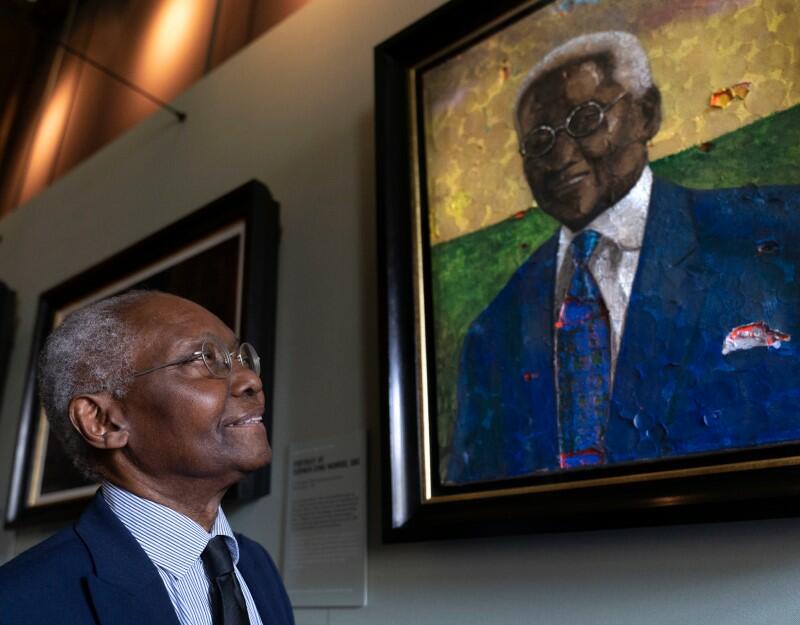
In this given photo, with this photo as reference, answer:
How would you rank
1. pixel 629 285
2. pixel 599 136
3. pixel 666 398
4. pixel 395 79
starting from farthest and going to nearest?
1. pixel 395 79
2. pixel 599 136
3. pixel 629 285
4. pixel 666 398

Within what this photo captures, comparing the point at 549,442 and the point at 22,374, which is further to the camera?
the point at 22,374

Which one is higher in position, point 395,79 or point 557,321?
point 395,79

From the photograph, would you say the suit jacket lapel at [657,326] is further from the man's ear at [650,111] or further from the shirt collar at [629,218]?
the man's ear at [650,111]

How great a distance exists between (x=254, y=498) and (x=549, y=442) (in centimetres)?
133

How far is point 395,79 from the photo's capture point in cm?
293

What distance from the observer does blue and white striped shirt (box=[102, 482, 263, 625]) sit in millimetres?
1748

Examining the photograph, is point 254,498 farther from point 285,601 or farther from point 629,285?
point 629,285

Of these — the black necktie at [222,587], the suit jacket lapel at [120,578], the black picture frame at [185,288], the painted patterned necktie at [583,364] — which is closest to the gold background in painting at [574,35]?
the painted patterned necktie at [583,364]

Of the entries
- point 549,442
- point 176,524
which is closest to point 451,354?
point 549,442

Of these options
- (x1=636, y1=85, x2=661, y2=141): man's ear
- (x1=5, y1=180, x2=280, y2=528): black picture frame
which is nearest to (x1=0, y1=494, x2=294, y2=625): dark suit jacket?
(x1=5, y1=180, x2=280, y2=528): black picture frame

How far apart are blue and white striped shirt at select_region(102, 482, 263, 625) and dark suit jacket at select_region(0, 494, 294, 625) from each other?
2.2 inches

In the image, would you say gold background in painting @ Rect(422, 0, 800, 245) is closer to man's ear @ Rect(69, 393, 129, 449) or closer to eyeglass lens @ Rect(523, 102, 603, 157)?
eyeglass lens @ Rect(523, 102, 603, 157)

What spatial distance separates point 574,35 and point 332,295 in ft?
4.12

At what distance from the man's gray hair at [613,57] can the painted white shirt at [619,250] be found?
11.0 inches
